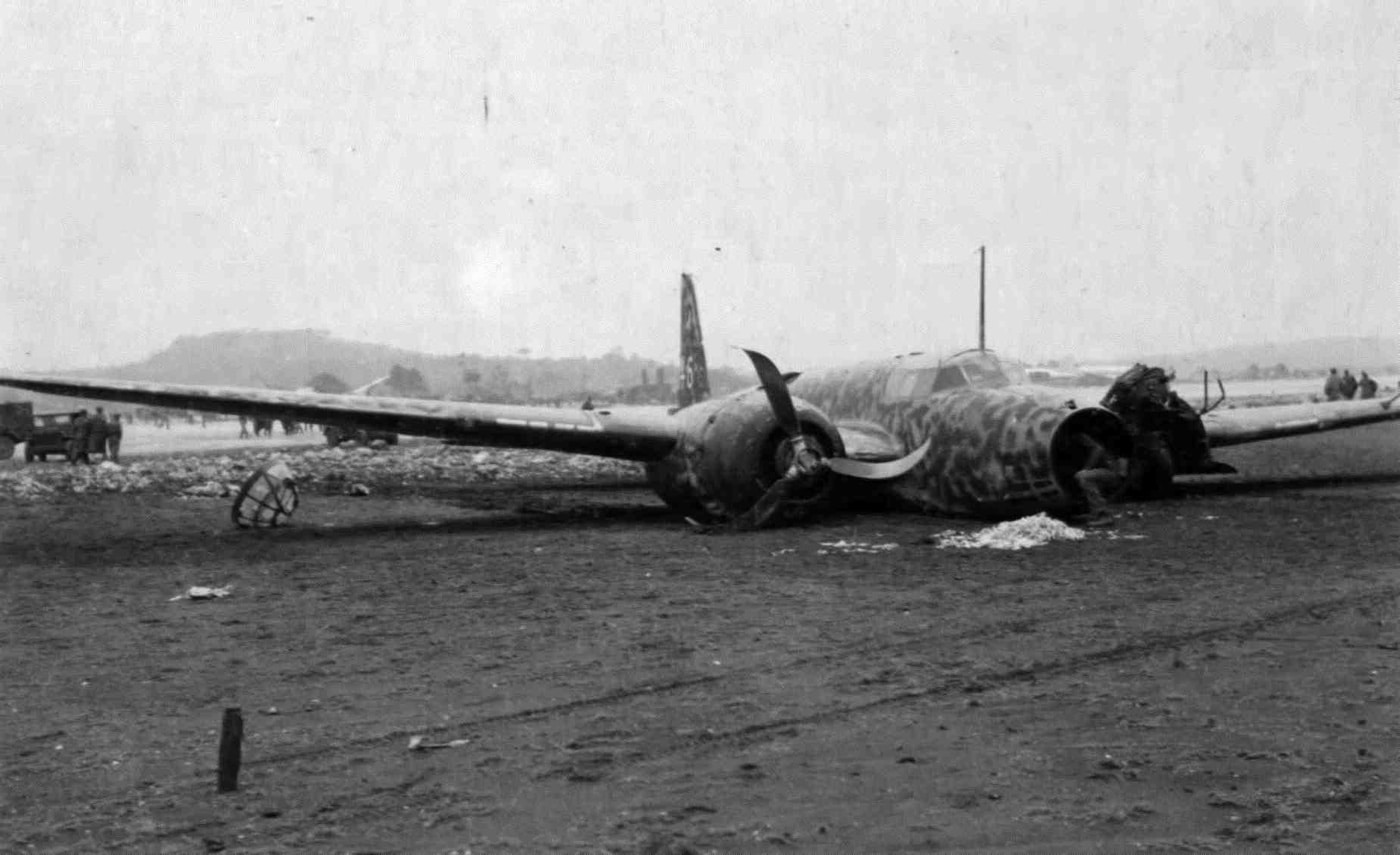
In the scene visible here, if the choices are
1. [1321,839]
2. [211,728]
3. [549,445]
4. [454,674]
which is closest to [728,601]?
[454,674]

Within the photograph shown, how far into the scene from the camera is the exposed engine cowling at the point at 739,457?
44.2ft

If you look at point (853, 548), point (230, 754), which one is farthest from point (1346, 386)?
point (230, 754)

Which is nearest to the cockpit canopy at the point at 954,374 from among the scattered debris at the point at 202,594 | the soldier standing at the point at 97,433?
the scattered debris at the point at 202,594

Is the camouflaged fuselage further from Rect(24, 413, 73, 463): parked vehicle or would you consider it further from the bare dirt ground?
Rect(24, 413, 73, 463): parked vehicle

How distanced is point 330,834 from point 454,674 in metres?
2.51

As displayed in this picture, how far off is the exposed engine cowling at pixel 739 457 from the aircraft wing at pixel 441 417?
406mm

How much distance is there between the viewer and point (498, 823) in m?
4.14

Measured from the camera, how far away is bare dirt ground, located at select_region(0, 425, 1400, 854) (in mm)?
4117

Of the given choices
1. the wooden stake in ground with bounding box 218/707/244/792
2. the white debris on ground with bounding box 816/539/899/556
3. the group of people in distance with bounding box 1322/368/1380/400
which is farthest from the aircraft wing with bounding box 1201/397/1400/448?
the group of people in distance with bounding box 1322/368/1380/400

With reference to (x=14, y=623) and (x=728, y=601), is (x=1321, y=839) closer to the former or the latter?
(x=728, y=601)

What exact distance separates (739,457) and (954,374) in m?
3.10

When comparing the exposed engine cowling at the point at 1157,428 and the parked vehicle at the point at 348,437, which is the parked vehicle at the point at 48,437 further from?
the exposed engine cowling at the point at 1157,428

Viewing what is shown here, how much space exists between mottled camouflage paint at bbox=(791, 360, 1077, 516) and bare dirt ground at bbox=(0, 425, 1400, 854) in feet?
3.79

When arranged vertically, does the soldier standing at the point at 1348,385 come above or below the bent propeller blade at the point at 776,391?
above
